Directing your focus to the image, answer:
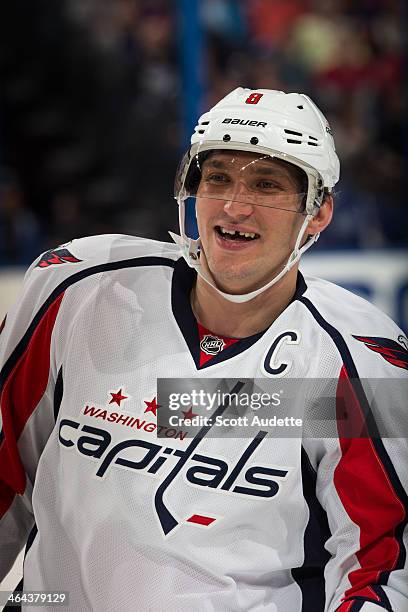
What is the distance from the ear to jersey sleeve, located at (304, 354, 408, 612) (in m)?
0.29

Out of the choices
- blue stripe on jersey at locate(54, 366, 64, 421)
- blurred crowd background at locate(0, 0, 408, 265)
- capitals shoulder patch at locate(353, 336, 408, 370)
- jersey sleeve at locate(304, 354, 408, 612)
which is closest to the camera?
jersey sleeve at locate(304, 354, 408, 612)

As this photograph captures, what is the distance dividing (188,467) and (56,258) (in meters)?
0.52

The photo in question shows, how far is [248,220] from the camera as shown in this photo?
72.7 inches

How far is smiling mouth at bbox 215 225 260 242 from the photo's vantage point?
1854 millimetres

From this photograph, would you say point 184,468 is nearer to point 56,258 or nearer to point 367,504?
point 367,504

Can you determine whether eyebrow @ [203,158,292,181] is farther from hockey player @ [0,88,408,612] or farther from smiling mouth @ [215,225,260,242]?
smiling mouth @ [215,225,260,242]

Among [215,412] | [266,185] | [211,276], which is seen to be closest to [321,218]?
[266,185]

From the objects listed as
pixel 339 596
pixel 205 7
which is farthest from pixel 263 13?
pixel 339 596

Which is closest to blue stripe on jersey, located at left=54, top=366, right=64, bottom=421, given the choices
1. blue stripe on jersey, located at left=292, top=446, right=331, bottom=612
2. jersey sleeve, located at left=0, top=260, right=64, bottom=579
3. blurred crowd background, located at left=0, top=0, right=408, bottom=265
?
jersey sleeve, located at left=0, top=260, right=64, bottom=579

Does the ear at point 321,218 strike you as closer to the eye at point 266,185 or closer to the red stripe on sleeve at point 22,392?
the eye at point 266,185

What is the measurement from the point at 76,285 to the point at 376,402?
0.62 metres

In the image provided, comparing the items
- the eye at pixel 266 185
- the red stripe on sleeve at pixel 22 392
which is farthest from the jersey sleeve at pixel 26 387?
the eye at pixel 266 185

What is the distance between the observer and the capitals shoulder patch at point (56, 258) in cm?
201

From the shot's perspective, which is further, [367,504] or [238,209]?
[238,209]
